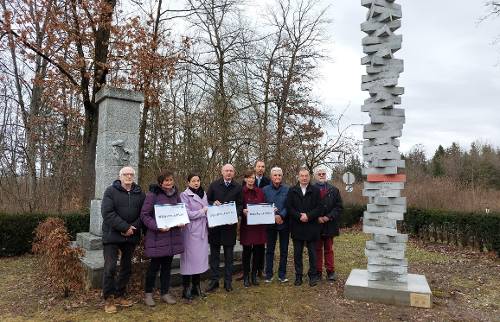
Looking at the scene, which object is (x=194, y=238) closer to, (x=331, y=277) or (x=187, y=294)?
(x=187, y=294)

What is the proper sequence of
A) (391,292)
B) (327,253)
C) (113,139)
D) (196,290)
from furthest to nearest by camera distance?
(113,139)
(327,253)
(196,290)
(391,292)

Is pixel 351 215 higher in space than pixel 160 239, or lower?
lower

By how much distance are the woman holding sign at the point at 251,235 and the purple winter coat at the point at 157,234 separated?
1211mm

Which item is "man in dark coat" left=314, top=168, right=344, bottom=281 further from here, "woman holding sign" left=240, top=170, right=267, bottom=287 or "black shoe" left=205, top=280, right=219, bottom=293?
"black shoe" left=205, top=280, right=219, bottom=293

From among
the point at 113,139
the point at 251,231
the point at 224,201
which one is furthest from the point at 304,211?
the point at 113,139

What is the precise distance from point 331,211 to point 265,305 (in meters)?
2.10

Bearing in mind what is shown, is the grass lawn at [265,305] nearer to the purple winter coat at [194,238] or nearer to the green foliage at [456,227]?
the purple winter coat at [194,238]

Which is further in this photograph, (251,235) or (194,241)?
(251,235)

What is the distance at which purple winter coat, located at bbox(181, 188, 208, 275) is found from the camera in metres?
5.62

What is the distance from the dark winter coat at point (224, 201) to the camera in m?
6.00

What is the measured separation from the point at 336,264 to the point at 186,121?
8501 mm

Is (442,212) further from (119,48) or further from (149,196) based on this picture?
(119,48)

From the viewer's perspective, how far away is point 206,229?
19.2 feet

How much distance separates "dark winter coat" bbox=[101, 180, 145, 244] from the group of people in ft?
0.04
